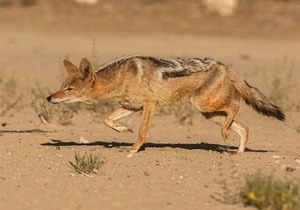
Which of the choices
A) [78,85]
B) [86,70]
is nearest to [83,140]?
[78,85]

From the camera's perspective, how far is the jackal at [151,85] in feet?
35.0

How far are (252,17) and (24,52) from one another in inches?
351

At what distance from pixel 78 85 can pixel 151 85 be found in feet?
2.86

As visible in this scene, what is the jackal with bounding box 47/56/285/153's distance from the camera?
1067cm

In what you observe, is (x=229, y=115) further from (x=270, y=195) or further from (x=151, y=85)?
(x=270, y=195)

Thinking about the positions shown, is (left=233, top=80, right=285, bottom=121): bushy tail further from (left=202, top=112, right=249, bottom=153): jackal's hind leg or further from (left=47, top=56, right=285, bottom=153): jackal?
(left=202, top=112, right=249, bottom=153): jackal's hind leg

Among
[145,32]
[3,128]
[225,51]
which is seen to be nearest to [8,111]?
[3,128]

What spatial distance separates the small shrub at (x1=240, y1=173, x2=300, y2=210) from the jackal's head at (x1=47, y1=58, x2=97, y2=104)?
10.5ft

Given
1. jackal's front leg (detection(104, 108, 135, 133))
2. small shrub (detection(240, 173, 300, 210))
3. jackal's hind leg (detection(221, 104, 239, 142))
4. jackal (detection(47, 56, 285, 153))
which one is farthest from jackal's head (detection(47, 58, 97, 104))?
small shrub (detection(240, 173, 300, 210))

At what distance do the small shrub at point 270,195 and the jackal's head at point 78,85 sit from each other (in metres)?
3.21

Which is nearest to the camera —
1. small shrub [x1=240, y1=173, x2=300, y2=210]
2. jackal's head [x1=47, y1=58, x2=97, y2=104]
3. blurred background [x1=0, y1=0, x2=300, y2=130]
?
small shrub [x1=240, y1=173, x2=300, y2=210]

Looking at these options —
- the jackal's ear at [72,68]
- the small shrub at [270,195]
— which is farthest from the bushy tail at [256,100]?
the small shrub at [270,195]

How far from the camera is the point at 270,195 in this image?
781cm

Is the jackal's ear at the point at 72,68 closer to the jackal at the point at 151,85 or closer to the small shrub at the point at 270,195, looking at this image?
the jackal at the point at 151,85
